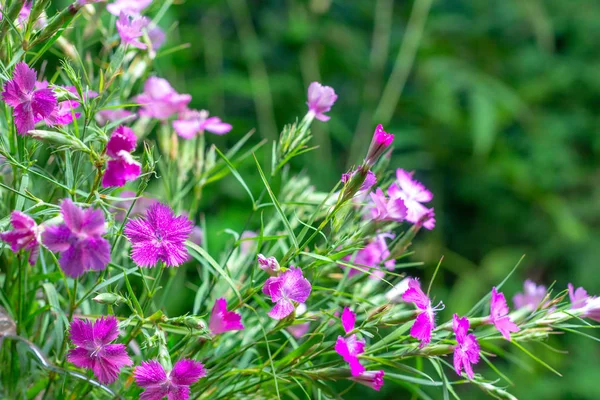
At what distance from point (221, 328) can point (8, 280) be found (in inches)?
4.5

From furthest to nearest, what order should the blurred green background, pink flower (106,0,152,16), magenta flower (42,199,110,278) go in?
the blurred green background → pink flower (106,0,152,16) → magenta flower (42,199,110,278)

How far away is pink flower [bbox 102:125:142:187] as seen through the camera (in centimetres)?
24

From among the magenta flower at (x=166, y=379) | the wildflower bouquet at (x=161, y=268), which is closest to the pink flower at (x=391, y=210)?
the wildflower bouquet at (x=161, y=268)

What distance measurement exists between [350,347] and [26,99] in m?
0.15

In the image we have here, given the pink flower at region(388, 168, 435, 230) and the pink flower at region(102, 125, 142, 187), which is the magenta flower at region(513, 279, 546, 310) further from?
the pink flower at region(102, 125, 142, 187)

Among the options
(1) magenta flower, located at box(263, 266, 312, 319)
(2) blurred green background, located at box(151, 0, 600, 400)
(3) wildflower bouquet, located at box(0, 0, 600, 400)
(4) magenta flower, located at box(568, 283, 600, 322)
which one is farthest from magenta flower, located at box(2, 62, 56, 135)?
(2) blurred green background, located at box(151, 0, 600, 400)

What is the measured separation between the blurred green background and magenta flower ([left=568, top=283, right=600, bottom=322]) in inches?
30.7

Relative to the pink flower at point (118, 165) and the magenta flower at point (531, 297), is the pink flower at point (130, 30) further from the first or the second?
the magenta flower at point (531, 297)

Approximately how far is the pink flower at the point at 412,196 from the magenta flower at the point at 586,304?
0.24 feet

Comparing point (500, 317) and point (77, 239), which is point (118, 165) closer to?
point (77, 239)

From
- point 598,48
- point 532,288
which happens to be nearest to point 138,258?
point 532,288

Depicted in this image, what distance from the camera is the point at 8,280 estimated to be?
32 centimetres

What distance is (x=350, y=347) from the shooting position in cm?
26

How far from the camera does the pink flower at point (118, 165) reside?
245 mm
